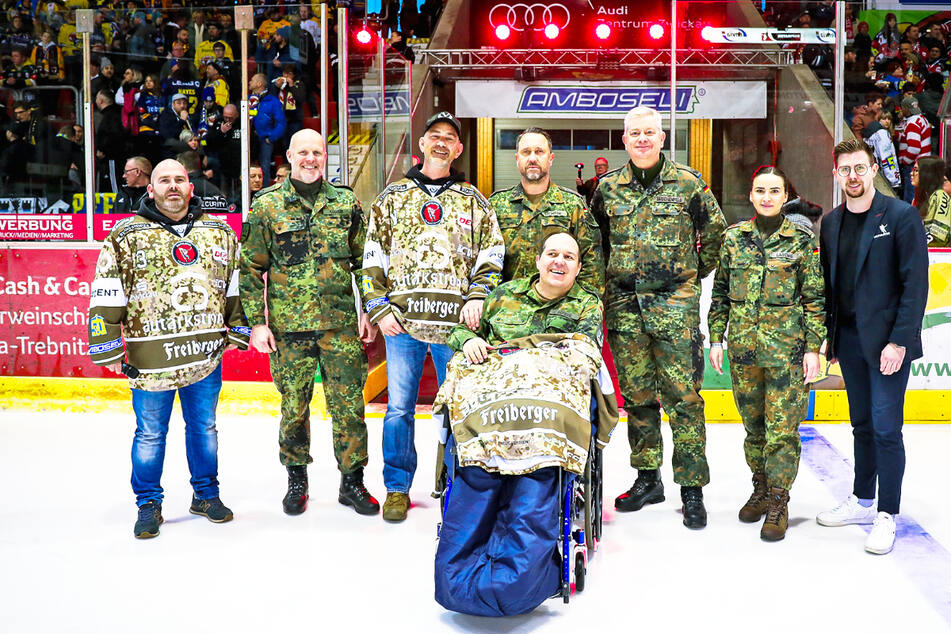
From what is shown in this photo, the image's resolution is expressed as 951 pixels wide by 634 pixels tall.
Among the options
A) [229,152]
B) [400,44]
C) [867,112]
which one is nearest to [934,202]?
[867,112]

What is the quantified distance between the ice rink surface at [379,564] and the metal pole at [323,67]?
94.4 inches

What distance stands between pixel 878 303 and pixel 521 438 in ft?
5.29

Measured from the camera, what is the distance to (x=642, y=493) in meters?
4.11

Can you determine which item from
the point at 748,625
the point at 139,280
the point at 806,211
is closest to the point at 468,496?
the point at 748,625

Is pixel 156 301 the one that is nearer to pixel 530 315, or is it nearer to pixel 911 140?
pixel 530 315

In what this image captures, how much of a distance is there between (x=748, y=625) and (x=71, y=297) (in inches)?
196

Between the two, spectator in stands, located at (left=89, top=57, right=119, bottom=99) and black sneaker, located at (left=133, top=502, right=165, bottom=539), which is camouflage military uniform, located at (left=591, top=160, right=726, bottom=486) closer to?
black sneaker, located at (left=133, top=502, right=165, bottom=539)

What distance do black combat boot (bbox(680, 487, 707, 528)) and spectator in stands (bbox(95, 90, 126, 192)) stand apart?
4.48 metres

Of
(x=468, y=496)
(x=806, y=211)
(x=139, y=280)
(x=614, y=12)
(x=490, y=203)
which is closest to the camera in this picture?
(x=468, y=496)

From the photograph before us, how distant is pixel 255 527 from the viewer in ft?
12.8

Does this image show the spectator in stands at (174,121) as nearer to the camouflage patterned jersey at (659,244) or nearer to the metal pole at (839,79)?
the camouflage patterned jersey at (659,244)

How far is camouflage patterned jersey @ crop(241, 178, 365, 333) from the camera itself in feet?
12.8

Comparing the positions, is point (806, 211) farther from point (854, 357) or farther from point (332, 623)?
point (332, 623)

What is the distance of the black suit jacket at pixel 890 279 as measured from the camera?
3.46 metres
